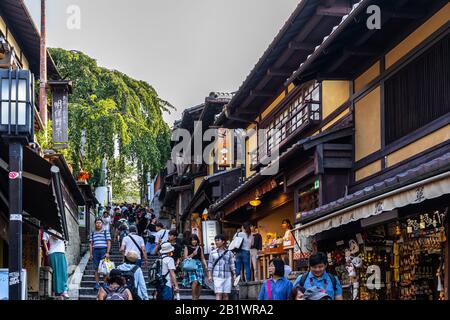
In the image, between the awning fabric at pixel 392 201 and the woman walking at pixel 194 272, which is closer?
the awning fabric at pixel 392 201

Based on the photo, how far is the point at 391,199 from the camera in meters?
11.4

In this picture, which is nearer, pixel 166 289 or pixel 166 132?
pixel 166 289

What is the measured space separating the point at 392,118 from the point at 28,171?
6873 millimetres

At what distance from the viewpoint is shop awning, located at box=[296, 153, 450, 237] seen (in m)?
10.1

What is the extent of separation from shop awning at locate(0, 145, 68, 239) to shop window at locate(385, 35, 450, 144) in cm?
639

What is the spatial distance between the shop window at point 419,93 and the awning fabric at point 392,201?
6.43 ft

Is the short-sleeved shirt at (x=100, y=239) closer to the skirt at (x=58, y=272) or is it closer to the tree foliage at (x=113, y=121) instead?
the skirt at (x=58, y=272)

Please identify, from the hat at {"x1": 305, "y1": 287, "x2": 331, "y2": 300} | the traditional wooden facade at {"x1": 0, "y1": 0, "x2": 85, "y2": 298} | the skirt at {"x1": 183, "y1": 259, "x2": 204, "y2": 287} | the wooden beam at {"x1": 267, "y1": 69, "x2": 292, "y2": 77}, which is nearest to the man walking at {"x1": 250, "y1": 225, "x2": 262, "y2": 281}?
the skirt at {"x1": 183, "y1": 259, "x2": 204, "y2": 287}

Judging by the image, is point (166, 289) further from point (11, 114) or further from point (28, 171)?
point (11, 114)

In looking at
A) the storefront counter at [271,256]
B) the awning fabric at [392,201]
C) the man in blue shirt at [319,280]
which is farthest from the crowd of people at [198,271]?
the awning fabric at [392,201]

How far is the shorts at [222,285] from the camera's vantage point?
17.6 meters

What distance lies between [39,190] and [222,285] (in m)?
4.50

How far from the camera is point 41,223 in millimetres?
19109
